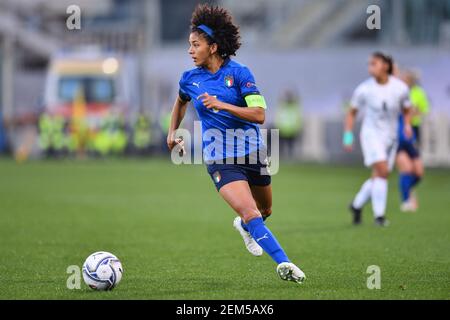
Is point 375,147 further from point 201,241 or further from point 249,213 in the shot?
point 249,213

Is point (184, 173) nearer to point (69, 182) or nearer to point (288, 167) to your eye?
point (288, 167)

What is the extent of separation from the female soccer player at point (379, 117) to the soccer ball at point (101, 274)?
22.4ft

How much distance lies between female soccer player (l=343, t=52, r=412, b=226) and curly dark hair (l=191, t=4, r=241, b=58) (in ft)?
19.2

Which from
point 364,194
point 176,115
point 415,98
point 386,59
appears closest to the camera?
point 176,115

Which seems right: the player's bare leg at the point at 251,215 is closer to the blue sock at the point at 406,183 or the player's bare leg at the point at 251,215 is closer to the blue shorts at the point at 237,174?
the blue shorts at the point at 237,174

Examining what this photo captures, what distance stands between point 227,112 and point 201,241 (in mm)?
4452

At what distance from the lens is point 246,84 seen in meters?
9.75

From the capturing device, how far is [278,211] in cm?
1866

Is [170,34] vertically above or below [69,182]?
above

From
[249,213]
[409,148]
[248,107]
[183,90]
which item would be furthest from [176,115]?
[409,148]
